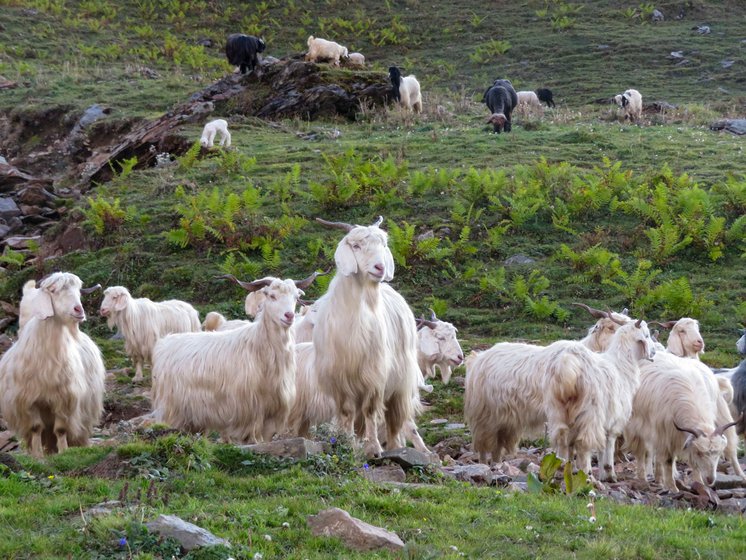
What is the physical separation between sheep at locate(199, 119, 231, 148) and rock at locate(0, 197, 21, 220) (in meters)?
4.06

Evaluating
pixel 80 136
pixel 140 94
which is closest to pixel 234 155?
pixel 80 136

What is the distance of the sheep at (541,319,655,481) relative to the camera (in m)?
8.92

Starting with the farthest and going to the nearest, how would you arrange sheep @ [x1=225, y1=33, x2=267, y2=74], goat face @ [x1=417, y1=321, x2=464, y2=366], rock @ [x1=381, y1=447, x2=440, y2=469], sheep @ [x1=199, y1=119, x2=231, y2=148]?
sheep @ [x1=225, y1=33, x2=267, y2=74] → sheep @ [x1=199, y1=119, x2=231, y2=148] → goat face @ [x1=417, y1=321, x2=464, y2=366] → rock @ [x1=381, y1=447, x2=440, y2=469]

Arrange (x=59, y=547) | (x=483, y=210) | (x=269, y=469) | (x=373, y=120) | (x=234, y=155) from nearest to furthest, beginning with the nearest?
(x=59, y=547), (x=269, y=469), (x=483, y=210), (x=234, y=155), (x=373, y=120)

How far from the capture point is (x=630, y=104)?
28719 millimetres

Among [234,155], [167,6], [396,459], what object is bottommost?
[396,459]

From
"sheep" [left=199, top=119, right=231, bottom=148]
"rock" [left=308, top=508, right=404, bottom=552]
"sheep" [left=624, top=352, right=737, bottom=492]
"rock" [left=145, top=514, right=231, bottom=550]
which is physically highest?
"sheep" [left=199, top=119, right=231, bottom=148]

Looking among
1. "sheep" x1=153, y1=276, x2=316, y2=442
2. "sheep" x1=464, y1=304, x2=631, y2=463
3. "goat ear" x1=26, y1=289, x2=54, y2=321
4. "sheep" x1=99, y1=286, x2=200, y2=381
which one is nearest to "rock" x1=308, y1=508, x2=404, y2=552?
"sheep" x1=153, y1=276, x2=316, y2=442

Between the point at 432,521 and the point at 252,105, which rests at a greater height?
the point at 252,105

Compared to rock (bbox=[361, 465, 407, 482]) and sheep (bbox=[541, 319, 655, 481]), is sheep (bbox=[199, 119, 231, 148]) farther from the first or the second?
rock (bbox=[361, 465, 407, 482])

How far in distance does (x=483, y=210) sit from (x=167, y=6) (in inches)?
1206

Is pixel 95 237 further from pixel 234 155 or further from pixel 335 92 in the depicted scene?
pixel 335 92

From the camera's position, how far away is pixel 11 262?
61.2 ft

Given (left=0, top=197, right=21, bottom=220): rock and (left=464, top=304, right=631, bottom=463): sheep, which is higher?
(left=0, top=197, right=21, bottom=220): rock
